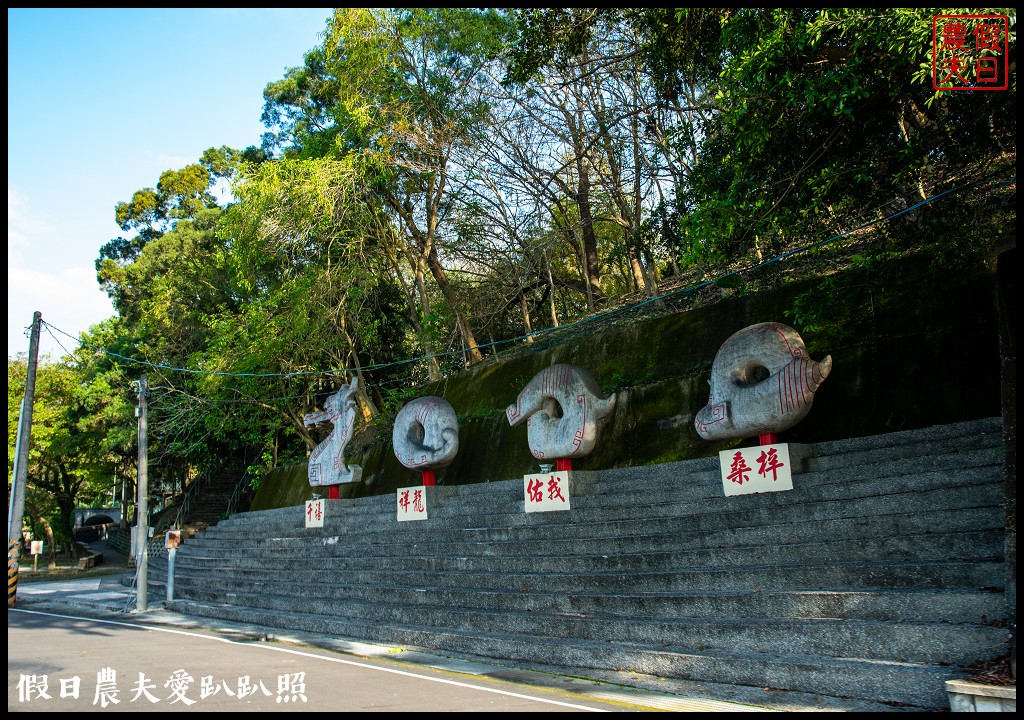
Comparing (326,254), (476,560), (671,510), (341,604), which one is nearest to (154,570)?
(326,254)

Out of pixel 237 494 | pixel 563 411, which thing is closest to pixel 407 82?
pixel 563 411

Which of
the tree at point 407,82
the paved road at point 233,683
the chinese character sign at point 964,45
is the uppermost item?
the tree at point 407,82

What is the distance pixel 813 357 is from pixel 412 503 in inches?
254

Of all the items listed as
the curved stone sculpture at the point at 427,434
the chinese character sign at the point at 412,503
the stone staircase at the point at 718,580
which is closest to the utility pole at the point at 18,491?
the stone staircase at the point at 718,580

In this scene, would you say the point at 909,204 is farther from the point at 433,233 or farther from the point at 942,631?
the point at 433,233

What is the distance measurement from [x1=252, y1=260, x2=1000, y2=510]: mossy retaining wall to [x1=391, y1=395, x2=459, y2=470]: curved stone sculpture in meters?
1.54

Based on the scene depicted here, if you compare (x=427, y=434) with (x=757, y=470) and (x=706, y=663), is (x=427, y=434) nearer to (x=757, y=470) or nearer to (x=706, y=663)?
(x=757, y=470)

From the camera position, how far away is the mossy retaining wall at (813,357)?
9.09 metres

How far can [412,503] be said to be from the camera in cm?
1250

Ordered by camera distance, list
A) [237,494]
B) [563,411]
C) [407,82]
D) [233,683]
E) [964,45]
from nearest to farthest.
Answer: [964,45] → [233,683] → [563,411] → [407,82] → [237,494]

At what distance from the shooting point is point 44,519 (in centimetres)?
3128

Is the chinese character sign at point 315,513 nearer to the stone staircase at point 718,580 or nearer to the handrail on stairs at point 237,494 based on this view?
the stone staircase at point 718,580

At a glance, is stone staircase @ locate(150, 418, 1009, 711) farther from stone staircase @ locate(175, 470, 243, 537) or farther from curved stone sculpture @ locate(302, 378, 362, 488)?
stone staircase @ locate(175, 470, 243, 537)

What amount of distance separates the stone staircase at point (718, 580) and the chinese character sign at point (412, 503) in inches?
11.2
